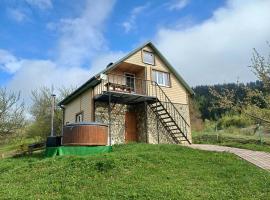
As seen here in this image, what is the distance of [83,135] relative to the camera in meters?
14.8

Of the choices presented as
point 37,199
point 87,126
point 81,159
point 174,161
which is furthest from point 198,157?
point 37,199

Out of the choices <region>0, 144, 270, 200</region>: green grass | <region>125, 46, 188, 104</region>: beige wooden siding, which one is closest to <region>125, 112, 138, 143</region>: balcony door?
<region>125, 46, 188, 104</region>: beige wooden siding

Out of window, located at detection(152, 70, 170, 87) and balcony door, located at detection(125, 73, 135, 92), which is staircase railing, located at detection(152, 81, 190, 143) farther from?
balcony door, located at detection(125, 73, 135, 92)

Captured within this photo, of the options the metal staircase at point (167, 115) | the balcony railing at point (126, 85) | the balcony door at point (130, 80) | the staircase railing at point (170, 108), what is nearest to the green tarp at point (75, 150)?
the balcony railing at point (126, 85)

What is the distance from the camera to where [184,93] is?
22641mm

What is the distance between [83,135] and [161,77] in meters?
8.90

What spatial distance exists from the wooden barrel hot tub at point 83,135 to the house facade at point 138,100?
2.57 m

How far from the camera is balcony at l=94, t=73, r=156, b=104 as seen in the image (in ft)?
57.4

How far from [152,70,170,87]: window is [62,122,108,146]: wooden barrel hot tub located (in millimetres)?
7325

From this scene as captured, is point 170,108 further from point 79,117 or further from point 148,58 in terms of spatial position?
point 79,117

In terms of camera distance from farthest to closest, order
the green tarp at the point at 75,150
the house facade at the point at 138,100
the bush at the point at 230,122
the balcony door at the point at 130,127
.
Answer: the bush at the point at 230,122
the balcony door at the point at 130,127
the house facade at the point at 138,100
the green tarp at the point at 75,150

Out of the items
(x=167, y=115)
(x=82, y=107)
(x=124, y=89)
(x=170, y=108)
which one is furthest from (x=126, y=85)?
(x=170, y=108)

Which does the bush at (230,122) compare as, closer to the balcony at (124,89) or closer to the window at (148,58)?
the window at (148,58)

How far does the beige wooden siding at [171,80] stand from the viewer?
20.5 m
